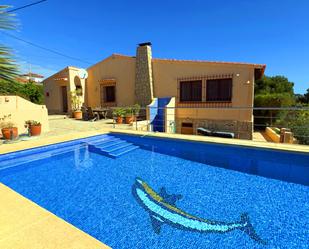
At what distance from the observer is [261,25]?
44.6ft

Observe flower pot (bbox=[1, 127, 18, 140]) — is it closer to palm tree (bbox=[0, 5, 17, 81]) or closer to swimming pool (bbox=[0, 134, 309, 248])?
swimming pool (bbox=[0, 134, 309, 248])

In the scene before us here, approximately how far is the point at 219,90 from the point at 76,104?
11976mm

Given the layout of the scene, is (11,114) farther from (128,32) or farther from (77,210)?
(128,32)

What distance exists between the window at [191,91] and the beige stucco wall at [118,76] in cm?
420

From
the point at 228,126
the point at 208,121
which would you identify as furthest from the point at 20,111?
the point at 228,126

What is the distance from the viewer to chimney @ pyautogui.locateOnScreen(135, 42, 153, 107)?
14559 millimetres

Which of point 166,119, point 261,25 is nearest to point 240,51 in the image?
point 261,25

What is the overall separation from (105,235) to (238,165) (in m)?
4.17

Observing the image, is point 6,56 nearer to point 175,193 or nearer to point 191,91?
point 175,193

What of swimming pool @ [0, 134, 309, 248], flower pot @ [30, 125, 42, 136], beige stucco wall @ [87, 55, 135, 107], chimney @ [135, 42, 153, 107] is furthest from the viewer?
beige stucco wall @ [87, 55, 135, 107]

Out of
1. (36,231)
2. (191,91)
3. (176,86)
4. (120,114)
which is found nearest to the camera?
(36,231)

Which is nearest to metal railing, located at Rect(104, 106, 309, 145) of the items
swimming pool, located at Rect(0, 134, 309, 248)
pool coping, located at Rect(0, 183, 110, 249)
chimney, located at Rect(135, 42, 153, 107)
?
chimney, located at Rect(135, 42, 153, 107)

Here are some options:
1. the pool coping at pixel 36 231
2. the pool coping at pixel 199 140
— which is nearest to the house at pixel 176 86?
the pool coping at pixel 199 140

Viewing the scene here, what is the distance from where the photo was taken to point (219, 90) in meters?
12.7
